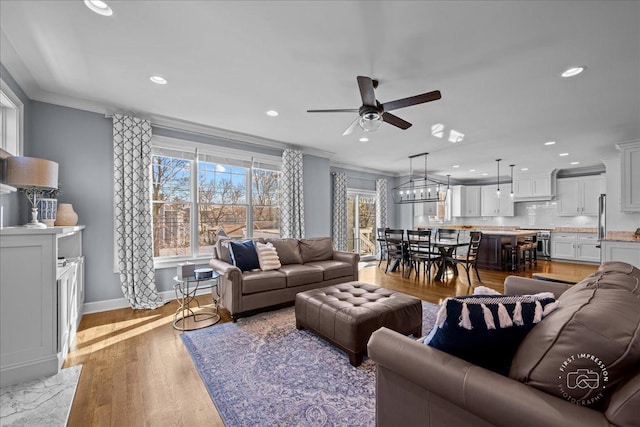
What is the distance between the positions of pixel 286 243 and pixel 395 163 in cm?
416

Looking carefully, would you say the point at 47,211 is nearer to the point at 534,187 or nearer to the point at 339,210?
the point at 339,210

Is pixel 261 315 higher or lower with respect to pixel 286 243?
lower

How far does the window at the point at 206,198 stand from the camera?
4.18m

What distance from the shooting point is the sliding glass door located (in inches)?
302

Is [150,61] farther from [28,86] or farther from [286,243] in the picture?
[286,243]

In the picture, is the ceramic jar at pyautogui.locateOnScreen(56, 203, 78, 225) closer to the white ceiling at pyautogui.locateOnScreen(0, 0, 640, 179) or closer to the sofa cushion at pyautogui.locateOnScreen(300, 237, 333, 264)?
the white ceiling at pyautogui.locateOnScreen(0, 0, 640, 179)

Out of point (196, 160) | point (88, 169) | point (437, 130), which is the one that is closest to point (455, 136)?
point (437, 130)

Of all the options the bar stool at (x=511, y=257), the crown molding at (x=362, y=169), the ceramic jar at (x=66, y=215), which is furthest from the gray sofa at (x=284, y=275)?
the bar stool at (x=511, y=257)

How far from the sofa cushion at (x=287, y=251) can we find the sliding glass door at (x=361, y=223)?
344 cm

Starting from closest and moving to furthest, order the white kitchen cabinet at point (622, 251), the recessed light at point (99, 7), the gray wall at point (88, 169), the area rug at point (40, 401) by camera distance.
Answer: the area rug at point (40, 401) < the recessed light at point (99, 7) < the gray wall at point (88, 169) < the white kitchen cabinet at point (622, 251)


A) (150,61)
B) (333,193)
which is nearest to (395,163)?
(333,193)

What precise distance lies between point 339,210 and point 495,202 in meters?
5.77

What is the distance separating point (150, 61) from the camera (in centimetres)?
256

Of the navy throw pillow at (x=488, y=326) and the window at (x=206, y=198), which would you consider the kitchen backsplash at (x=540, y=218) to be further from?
the navy throw pillow at (x=488, y=326)
